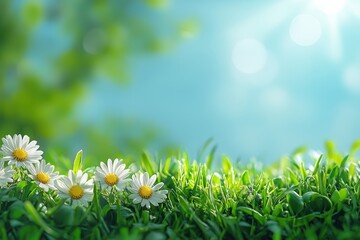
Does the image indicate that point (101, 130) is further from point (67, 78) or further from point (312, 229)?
point (312, 229)

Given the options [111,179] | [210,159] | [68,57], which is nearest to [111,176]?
[111,179]

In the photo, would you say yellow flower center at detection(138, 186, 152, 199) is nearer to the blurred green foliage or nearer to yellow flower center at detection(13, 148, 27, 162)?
yellow flower center at detection(13, 148, 27, 162)

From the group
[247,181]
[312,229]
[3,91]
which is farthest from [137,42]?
[312,229]

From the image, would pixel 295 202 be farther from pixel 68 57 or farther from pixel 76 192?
pixel 68 57

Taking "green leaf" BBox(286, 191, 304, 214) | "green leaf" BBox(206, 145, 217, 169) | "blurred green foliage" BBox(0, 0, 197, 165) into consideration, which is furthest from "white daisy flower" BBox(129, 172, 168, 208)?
"blurred green foliage" BBox(0, 0, 197, 165)

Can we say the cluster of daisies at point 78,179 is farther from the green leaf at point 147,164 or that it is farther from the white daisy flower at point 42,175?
the green leaf at point 147,164

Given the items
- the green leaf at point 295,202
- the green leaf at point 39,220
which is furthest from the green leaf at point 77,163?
the green leaf at point 295,202


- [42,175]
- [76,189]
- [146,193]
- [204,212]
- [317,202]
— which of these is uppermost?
[42,175]
